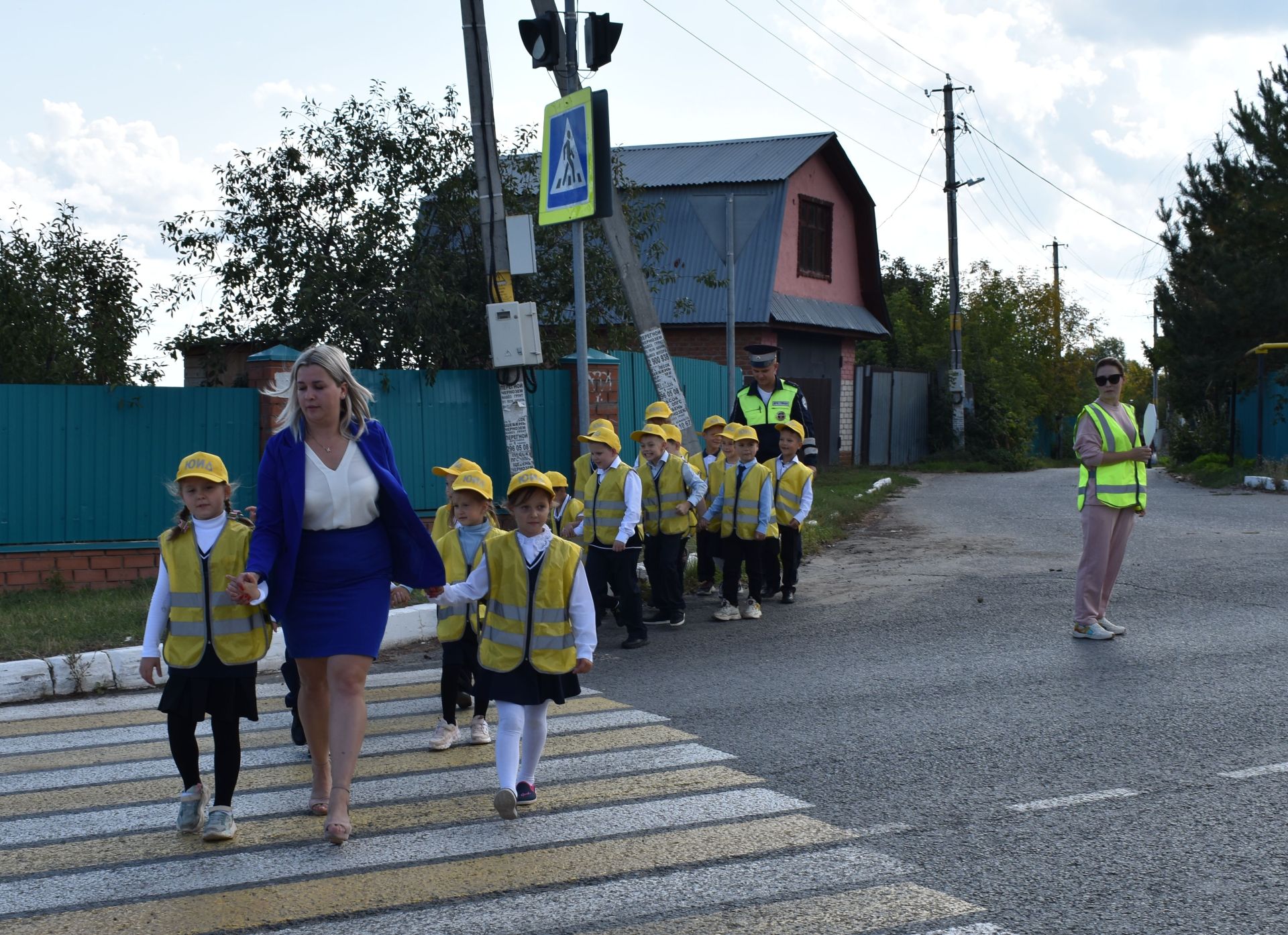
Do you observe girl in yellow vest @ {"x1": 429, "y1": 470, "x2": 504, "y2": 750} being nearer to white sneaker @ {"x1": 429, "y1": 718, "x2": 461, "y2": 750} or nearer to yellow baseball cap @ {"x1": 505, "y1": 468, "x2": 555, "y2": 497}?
white sneaker @ {"x1": 429, "y1": 718, "x2": 461, "y2": 750}

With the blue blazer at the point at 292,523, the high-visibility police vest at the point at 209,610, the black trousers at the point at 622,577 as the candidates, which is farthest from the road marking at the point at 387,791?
the black trousers at the point at 622,577

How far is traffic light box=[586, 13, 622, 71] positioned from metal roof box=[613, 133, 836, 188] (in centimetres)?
1525

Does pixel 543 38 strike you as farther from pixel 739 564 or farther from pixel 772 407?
pixel 739 564

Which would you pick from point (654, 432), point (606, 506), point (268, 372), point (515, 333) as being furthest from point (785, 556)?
point (268, 372)

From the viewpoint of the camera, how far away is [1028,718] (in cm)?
678

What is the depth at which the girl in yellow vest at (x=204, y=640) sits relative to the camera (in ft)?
16.5

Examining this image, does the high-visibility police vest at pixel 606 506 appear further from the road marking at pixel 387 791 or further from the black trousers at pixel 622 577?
the road marking at pixel 387 791

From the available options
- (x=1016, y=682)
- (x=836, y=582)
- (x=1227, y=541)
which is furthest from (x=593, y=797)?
(x=1227, y=541)

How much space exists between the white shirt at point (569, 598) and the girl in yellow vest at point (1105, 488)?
16.0ft

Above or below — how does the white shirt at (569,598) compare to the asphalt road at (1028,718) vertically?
above

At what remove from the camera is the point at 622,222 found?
1318 cm

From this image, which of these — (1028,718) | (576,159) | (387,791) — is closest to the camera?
(387,791)

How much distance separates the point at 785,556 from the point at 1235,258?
20586 millimetres

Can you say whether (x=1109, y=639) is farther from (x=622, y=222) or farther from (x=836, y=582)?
(x=622, y=222)
